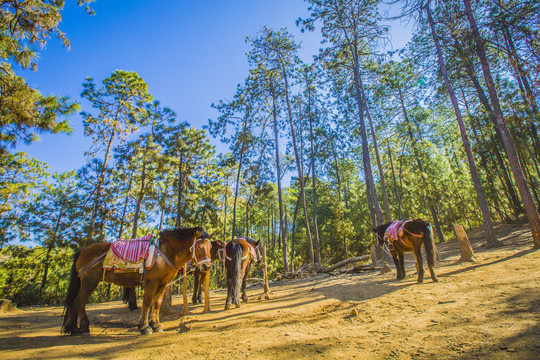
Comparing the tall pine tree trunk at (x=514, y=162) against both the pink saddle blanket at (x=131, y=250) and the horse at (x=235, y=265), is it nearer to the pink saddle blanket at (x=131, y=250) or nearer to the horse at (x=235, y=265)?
the horse at (x=235, y=265)

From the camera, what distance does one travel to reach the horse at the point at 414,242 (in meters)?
6.68

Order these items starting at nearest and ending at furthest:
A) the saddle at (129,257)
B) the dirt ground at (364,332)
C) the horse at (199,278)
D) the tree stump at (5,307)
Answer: the dirt ground at (364,332), the saddle at (129,257), the tree stump at (5,307), the horse at (199,278)

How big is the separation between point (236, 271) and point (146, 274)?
2727mm

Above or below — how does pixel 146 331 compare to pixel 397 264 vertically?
below

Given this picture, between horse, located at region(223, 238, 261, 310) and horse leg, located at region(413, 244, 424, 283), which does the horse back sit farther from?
horse leg, located at region(413, 244, 424, 283)

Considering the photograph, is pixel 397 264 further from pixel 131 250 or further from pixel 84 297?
pixel 84 297

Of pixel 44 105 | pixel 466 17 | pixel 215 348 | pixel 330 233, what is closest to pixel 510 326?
pixel 215 348

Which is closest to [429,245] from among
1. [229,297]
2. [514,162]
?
[229,297]

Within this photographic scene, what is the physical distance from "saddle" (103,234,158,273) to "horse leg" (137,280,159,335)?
1.16ft

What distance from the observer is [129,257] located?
4.83 meters

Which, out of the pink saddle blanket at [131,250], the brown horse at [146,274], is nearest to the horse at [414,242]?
the brown horse at [146,274]

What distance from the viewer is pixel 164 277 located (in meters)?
5.00

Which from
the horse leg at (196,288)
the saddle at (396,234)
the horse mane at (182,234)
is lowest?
the horse leg at (196,288)

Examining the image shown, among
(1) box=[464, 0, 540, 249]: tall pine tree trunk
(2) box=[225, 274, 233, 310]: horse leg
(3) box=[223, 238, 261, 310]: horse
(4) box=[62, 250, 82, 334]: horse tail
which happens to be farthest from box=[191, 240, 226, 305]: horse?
(1) box=[464, 0, 540, 249]: tall pine tree trunk
